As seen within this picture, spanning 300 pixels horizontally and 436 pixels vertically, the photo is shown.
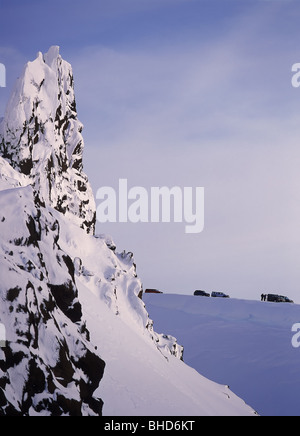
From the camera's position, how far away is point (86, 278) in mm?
36344

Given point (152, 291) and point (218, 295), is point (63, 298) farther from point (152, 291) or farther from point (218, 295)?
point (152, 291)

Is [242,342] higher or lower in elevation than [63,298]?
lower

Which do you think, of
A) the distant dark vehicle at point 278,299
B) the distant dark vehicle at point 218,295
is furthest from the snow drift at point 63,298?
the distant dark vehicle at point 278,299

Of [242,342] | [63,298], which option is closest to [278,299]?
[242,342]

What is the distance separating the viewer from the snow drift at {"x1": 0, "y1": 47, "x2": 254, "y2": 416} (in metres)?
15.4

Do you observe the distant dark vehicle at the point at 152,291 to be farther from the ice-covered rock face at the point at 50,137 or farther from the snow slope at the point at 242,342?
the ice-covered rock face at the point at 50,137

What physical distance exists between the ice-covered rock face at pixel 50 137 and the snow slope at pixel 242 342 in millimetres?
27341

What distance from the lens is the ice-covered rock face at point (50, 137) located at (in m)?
45.0

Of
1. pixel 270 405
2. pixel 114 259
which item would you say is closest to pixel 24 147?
pixel 114 259

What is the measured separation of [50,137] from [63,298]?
1238 inches

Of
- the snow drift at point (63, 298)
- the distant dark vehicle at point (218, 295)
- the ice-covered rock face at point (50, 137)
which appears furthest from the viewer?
the distant dark vehicle at point (218, 295)

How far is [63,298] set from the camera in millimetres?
19047

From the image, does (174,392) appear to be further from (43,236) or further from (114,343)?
(43,236)
